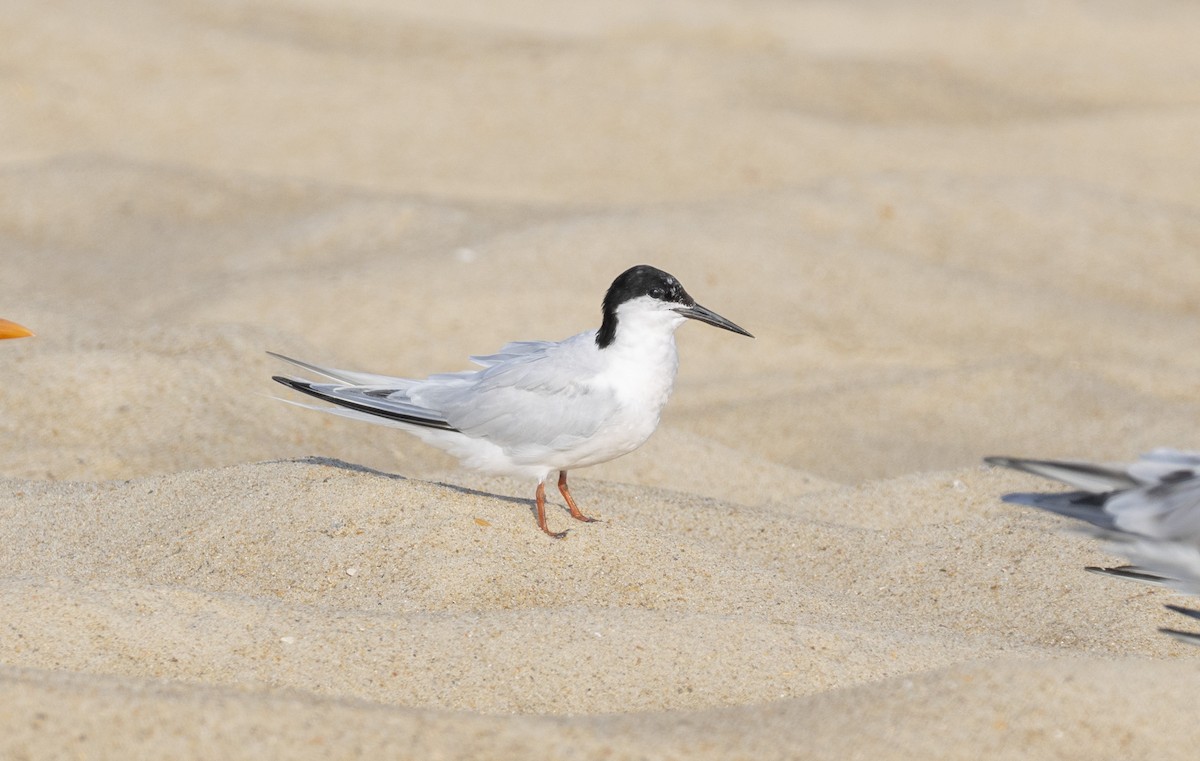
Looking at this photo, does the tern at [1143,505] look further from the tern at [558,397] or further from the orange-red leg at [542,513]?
the orange-red leg at [542,513]

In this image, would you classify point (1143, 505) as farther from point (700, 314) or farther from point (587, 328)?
point (587, 328)

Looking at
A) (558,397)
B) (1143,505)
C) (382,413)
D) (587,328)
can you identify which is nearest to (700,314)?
(558,397)

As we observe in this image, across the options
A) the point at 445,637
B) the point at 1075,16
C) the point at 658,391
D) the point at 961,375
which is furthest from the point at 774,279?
the point at 1075,16

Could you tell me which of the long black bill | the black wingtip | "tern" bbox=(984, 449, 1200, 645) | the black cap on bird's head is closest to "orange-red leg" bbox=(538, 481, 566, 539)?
the black wingtip

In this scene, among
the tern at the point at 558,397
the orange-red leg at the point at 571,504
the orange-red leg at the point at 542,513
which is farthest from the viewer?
the orange-red leg at the point at 571,504

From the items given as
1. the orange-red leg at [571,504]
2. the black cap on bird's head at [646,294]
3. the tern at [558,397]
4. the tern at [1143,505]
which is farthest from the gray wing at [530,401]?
the tern at [1143,505]

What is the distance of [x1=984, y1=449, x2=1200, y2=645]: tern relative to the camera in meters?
3.16

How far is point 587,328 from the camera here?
7.47 meters

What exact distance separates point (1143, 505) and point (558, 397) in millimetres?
1624

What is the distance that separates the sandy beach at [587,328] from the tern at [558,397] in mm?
271

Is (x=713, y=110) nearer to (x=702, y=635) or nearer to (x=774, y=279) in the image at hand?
(x=774, y=279)

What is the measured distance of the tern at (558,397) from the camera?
405 cm

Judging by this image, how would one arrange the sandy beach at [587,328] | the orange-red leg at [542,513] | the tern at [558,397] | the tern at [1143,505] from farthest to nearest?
the orange-red leg at [542,513] → the tern at [558,397] → the sandy beach at [587,328] → the tern at [1143,505]

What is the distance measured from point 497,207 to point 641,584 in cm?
560
